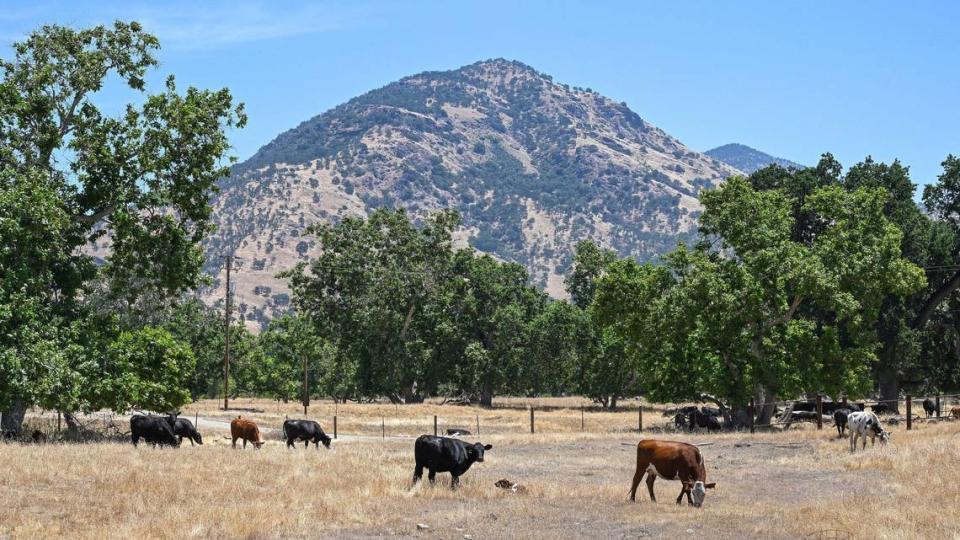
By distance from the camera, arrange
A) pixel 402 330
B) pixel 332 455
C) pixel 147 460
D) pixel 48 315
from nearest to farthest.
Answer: pixel 147 460 → pixel 332 455 → pixel 48 315 → pixel 402 330

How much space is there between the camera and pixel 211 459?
28.0 meters

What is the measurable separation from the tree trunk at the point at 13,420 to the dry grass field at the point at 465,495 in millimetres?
5676

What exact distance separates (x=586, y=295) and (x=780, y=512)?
86.0 meters

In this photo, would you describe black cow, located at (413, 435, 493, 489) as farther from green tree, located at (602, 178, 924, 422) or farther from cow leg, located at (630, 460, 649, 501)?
green tree, located at (602, 178, 924, 422)

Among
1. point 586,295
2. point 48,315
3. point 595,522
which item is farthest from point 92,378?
point 586,295

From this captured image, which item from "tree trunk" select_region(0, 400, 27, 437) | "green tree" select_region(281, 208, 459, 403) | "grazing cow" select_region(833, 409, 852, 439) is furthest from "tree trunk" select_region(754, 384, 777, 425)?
"green tree" select_region(281, 208, 459, 403)

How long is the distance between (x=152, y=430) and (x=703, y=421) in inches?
1069

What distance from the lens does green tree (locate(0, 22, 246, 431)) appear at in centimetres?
3309

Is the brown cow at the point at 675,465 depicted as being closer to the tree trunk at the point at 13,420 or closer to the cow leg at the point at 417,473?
the cow leg at the point at 417,473

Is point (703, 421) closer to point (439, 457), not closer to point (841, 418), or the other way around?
point (841, 418)

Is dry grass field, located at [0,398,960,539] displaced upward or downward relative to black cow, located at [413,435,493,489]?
downward

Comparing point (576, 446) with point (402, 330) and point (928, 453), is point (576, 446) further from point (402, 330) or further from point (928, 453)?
point (402, 330)

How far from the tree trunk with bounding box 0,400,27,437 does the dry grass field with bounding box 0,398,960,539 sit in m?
5.68

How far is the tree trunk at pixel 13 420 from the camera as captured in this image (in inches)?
1353
